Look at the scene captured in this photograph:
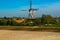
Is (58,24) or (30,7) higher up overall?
(30,7)

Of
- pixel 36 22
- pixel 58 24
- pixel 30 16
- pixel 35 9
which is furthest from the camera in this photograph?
pixel 35 9

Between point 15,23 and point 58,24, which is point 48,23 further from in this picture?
point 15,23

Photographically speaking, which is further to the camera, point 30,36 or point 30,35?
point 30,35

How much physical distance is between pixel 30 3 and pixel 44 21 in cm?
1541

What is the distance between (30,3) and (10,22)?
16.0 meters

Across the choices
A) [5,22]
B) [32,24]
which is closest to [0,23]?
[5,22]

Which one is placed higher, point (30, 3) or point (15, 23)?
point (30, 3)

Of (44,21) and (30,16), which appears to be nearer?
(44,21)

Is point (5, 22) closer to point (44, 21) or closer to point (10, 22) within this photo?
point (10, 22)

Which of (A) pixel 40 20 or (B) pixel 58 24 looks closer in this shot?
(B) pixel 58 24

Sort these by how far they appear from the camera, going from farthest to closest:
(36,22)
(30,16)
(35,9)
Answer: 1. (35,9)
2. (30,16)
3. (36,22)

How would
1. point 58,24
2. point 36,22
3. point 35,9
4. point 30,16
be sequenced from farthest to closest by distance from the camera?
1. point 35,9
2. point 30,16
3. point 36,22
4. point 58,24

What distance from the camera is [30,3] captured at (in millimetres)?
57594

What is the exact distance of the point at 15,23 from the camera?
4312 centimetres
